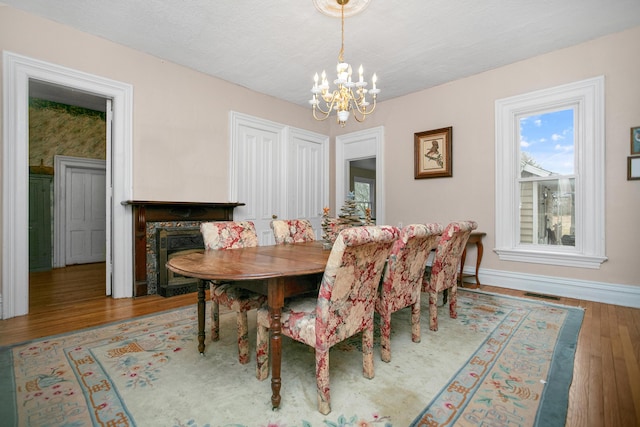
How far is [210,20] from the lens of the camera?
9.89 ft

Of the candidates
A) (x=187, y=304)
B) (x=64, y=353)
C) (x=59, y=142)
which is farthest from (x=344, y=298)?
(x=59, y=142)

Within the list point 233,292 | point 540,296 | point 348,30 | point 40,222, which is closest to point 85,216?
point 40,222

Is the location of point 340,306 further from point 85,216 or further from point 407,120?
point 85,216

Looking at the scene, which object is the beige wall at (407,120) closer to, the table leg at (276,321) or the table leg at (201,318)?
the table leg at (201,318)

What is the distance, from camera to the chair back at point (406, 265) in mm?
1963

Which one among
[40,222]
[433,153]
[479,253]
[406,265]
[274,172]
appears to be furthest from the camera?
[40,222]

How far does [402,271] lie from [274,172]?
11.3 feet

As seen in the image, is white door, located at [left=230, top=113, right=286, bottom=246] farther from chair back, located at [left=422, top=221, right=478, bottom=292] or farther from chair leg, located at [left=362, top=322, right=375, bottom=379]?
chair leg, located at [left=362, top=322, right=375, bottom=379]

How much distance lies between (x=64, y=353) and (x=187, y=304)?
3.97 feet

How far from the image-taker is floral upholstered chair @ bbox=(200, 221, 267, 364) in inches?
78.8

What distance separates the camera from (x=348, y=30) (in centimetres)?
315

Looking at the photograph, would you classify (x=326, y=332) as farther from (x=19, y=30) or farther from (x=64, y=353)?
(x=19, y=30)

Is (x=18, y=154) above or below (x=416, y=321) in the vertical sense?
above

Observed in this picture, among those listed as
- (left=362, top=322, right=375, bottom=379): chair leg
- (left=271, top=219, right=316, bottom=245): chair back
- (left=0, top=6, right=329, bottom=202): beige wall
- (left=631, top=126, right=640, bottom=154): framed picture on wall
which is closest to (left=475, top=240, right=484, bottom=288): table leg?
(left=631, top=126, right=640, bottom=154): framed picture on wall
